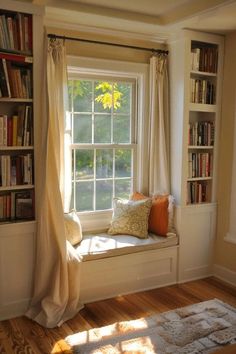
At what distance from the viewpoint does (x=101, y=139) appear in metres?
3.64

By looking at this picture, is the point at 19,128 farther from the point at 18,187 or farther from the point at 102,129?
the point at 102,129

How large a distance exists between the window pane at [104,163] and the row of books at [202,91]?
100 centimetres

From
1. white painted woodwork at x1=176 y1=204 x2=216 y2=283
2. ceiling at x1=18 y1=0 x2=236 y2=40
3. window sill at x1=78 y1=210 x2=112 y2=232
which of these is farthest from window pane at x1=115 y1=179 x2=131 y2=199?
ceiling at x1=18 y1=0 x2=236 y2=40

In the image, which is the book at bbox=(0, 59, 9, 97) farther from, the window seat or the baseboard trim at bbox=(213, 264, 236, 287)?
the baseboard trim at bbox=(213, 264, 236, 287)

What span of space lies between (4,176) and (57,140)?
0.51 metres

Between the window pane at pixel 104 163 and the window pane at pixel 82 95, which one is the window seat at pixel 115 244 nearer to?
the window pane at pixel 104 163

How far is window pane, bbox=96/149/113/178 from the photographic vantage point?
364cm

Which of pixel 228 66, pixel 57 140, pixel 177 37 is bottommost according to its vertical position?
pixel 57 140

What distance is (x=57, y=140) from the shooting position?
9.62ft

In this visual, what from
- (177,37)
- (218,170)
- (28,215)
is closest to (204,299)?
(218,170)

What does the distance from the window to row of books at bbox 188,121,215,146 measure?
61cm

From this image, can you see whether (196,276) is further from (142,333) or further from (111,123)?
(111,123)

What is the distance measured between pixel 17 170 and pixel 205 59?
2159 mm

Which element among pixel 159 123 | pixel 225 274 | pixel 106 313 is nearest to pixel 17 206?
pixel 106 313
